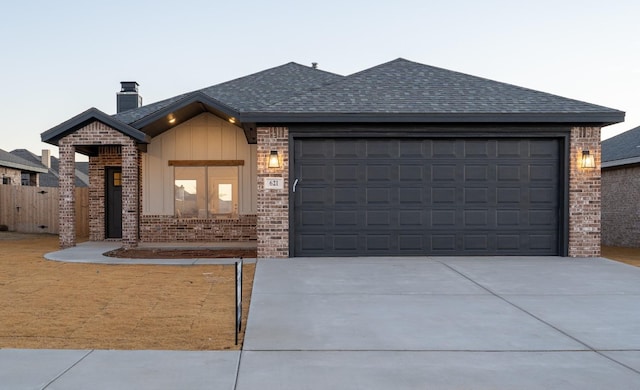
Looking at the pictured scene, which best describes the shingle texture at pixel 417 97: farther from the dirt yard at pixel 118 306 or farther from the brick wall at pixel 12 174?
the brick wall at pixel 12 174

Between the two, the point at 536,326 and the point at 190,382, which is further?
the point at 536,326

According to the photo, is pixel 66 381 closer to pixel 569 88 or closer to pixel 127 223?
pixel 127 223

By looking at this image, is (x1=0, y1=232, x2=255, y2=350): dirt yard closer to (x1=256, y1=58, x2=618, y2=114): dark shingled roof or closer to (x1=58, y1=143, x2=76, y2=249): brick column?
(x1=58, y1=143, x2=76, y2=249): brick column

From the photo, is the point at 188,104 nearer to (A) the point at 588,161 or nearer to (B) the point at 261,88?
(B) the point at 261,88

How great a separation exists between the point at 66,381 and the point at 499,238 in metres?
10.2

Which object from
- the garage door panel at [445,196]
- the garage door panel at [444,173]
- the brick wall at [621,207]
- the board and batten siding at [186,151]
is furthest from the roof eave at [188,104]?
the brick wall at [621,207]

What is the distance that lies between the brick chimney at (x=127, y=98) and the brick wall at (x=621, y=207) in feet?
62.5

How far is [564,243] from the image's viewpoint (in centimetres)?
1153

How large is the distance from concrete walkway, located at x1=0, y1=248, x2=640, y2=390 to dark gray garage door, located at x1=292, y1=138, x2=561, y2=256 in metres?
3.02

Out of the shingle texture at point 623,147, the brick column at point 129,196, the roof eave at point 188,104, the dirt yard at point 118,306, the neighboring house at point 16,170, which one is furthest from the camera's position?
the neighboring house at point 16,170

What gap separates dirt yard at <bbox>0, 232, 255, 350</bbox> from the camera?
5.08 m

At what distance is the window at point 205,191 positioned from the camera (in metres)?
15.1

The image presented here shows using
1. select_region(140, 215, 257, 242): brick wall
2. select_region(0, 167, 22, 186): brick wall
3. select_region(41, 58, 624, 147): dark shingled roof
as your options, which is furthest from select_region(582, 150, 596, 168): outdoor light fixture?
select_region(0, 167, 22, 186): brick wall

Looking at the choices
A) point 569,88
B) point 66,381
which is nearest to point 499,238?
point 66,381
